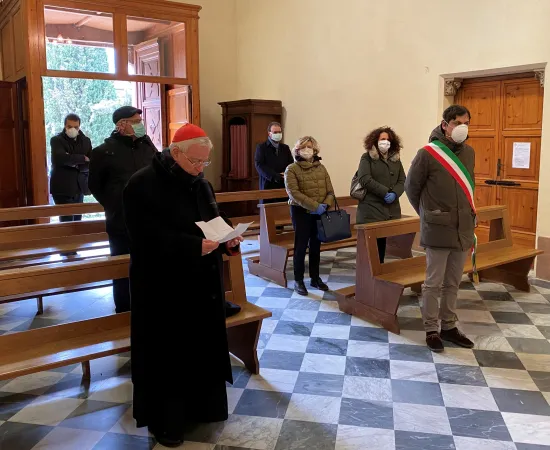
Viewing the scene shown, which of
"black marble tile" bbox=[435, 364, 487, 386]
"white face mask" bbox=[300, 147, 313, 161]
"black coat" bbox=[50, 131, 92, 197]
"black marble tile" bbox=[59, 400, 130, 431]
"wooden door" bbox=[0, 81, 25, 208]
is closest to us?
"black marble tile" bbox=[59, 400, 130, 431]

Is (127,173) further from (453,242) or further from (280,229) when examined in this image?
(280,229)

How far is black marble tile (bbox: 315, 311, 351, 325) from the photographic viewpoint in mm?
4230

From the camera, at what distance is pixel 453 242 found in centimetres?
339

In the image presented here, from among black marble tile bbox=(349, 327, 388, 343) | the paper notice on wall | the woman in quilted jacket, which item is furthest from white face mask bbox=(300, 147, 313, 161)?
the paper notice on wall

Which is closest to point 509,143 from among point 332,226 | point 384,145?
point 384,145

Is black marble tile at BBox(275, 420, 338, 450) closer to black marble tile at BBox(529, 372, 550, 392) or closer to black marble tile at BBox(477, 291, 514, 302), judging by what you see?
black marble tile at BBox(529, 372, 550, 392)

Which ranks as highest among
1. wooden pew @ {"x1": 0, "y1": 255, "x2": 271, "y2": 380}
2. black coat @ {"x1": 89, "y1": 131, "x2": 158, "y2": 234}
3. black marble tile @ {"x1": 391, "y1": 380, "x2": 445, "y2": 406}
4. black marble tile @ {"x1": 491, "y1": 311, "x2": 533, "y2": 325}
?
black coat @ {"x1": 89, "y1": 131, "x2": 158, "y2": 234}

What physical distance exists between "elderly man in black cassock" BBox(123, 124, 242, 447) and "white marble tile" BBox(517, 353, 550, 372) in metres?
2.01

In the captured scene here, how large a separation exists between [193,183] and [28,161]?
571 centimetres

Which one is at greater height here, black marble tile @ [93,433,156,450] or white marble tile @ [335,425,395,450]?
black marble tile @ [93,433,156,450]

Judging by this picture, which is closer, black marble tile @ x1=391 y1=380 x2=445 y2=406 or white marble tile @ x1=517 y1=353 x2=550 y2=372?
black marble tile @ x1=391 y1=380 x2=445 y2=406

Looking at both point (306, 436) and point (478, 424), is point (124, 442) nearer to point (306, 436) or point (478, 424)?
point (306, 436)

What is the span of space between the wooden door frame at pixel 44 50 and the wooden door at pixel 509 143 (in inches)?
164

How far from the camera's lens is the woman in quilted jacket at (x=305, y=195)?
4.74m
